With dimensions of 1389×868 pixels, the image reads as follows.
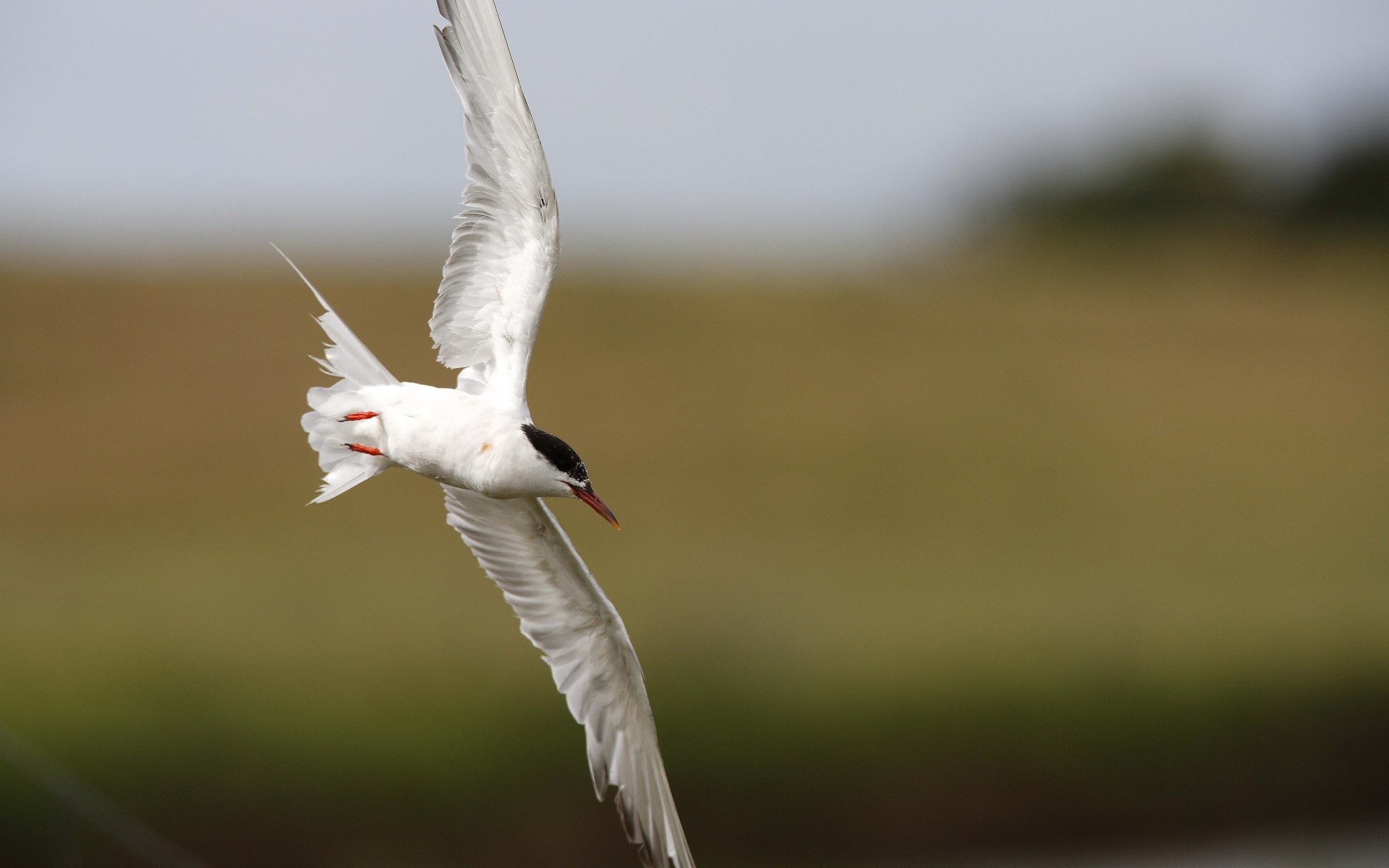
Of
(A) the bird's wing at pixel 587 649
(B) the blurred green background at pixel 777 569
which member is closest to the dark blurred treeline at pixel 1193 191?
(B) the blurred green background at pixel 777 569

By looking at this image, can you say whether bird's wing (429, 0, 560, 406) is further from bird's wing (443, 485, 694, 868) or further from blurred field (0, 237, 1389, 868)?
blurred field (0, 237, 1389, 868)

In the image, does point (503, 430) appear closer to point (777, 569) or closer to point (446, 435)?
point (446, 435)

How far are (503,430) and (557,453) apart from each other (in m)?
0.16

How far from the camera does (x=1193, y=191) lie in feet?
170

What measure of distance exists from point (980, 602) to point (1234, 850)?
397 cm

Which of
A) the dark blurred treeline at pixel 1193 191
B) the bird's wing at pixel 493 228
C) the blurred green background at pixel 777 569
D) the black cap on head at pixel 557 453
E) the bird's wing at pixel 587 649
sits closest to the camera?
the black cap on head at pixel 557 453

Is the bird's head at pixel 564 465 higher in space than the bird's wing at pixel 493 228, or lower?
lower

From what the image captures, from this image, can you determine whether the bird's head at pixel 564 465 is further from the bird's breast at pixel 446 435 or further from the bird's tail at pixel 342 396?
the bird's tail at pixel 342 396

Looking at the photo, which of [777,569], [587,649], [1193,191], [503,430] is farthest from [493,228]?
[1193,191]

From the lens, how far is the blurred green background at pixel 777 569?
1073cm

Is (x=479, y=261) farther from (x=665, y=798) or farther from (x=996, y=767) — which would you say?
(x=996, y=767)

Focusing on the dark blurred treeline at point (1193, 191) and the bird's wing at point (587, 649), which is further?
the dark blurred treeline at point (1193, 191)

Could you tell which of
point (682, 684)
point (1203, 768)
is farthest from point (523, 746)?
point (1203, 768)

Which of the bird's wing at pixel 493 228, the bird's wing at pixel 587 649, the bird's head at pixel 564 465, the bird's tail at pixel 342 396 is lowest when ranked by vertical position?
the bird's wing at pixel 587 649
